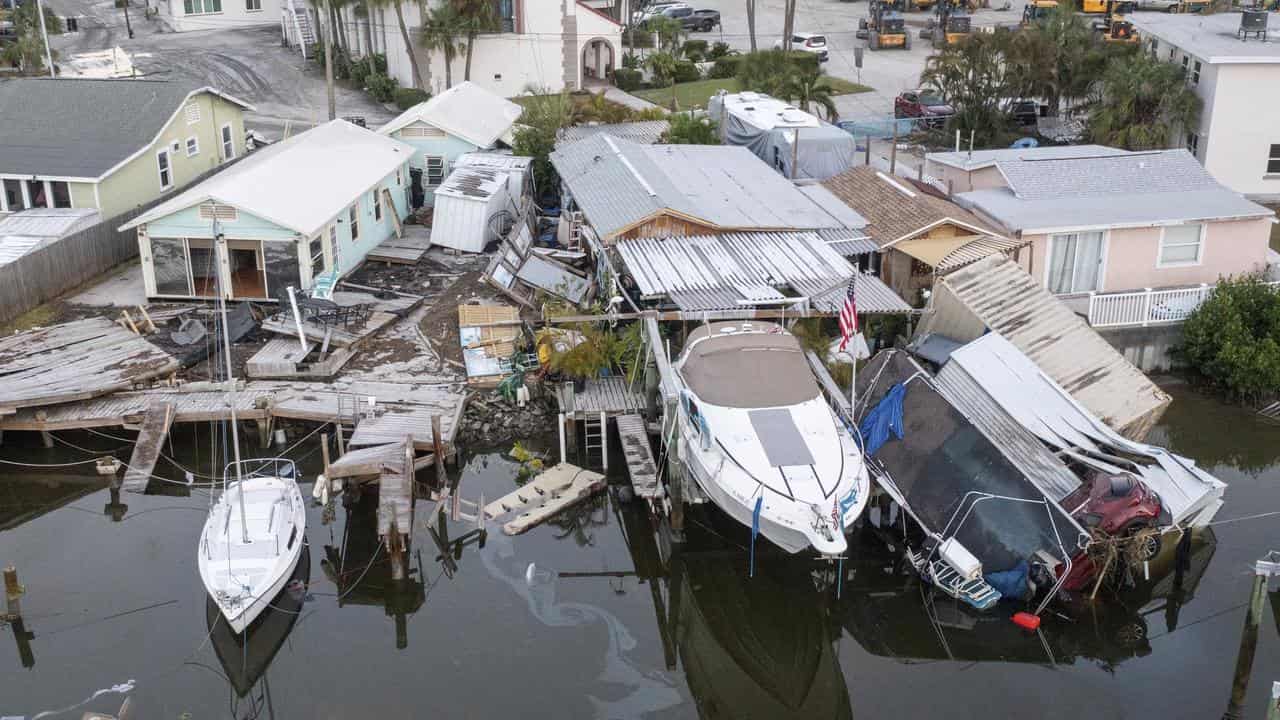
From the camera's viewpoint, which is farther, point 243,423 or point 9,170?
point 9,170

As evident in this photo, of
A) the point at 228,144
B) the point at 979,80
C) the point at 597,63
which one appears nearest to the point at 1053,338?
the point at 979,80

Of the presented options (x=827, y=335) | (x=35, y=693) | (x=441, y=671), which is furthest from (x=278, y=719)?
(x=827, y=335)

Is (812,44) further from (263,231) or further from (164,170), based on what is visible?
(263,231)

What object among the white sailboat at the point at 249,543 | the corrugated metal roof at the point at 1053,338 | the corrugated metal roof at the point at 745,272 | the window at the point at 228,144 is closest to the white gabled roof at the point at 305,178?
the window at the point at 228,144

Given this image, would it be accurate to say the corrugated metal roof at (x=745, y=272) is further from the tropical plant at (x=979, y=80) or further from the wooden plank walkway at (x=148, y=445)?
the tropical plant at (x=979, y=80)

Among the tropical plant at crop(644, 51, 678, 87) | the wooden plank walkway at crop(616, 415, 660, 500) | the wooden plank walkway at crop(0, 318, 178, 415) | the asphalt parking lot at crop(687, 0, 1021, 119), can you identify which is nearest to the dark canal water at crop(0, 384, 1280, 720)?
the wooden plank walkway at crop(616, 415, 660, 500)

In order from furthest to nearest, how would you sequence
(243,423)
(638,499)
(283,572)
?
(243,423) < (638,499) < (283,572)

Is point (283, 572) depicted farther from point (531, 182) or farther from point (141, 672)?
point (531, 182)
